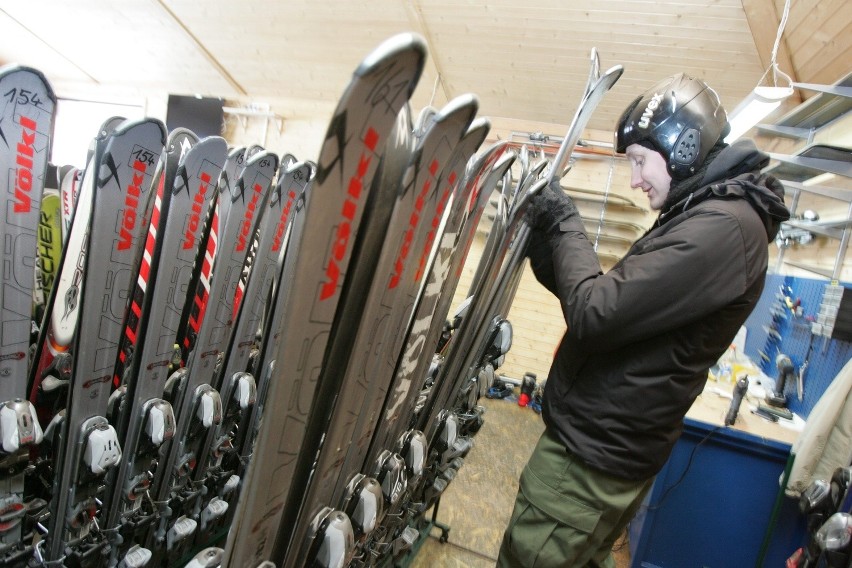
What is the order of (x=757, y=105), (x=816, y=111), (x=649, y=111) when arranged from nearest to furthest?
(x=649, y=111) → (x=757, y=105) → (x=816, y=111)

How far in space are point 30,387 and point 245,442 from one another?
0.74 metres

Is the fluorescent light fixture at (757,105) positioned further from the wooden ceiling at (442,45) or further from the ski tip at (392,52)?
the ski tip at (392,52)

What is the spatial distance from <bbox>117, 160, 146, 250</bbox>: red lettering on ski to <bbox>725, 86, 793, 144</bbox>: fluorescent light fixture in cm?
255

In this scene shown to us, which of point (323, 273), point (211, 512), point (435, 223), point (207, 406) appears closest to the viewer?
point (323, 273)

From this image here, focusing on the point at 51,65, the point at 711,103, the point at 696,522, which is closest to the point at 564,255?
the point at 711,103

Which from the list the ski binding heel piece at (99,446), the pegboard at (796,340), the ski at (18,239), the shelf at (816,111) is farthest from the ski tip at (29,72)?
the pegboard at (796,340)

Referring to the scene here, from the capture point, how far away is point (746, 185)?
1.09m

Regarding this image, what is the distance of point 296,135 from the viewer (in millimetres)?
5801

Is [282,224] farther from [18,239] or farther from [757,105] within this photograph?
[757,105]

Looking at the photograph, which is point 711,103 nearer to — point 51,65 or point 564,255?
point 564,255

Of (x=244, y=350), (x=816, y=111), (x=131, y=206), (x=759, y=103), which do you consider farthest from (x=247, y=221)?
(x=816, y=111)

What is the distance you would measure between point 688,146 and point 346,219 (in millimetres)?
1117

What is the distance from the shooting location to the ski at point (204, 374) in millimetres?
1493

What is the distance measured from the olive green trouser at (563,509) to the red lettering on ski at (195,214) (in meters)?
1.25
